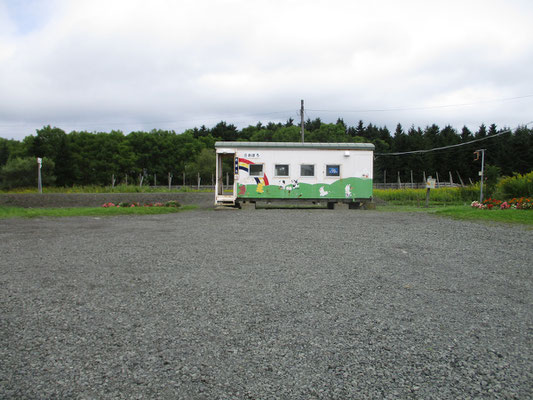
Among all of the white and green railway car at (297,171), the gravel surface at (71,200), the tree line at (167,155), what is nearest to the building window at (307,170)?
the white and green railway car at (297,171)

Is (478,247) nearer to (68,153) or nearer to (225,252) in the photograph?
(225,252)

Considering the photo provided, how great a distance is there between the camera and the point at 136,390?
2.21 m

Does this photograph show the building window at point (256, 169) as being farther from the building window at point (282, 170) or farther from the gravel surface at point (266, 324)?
the gravel surface at point (266, 324)

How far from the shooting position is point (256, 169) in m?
17.0

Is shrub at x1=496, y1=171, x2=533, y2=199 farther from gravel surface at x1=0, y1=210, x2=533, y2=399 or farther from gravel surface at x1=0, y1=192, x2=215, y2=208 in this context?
gravel surface at x1=0, y1=192, x2=215, y2=208

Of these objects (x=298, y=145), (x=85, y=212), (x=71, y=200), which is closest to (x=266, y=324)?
(x=85, y=212)

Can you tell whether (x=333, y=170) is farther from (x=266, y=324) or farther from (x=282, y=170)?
(x=266, y=324)

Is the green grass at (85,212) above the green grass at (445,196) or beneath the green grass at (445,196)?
beneath

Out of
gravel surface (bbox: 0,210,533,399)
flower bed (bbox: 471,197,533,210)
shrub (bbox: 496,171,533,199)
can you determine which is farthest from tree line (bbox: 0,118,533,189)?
gravel surface (bbox: 0,210,533,399)

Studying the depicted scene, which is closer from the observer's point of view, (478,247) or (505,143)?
(478,247)

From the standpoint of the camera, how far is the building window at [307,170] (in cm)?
1702

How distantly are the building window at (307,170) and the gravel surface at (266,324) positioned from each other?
1085 centimetres

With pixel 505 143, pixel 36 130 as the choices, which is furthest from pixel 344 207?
pixel 505 143

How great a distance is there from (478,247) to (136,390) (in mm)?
6484
